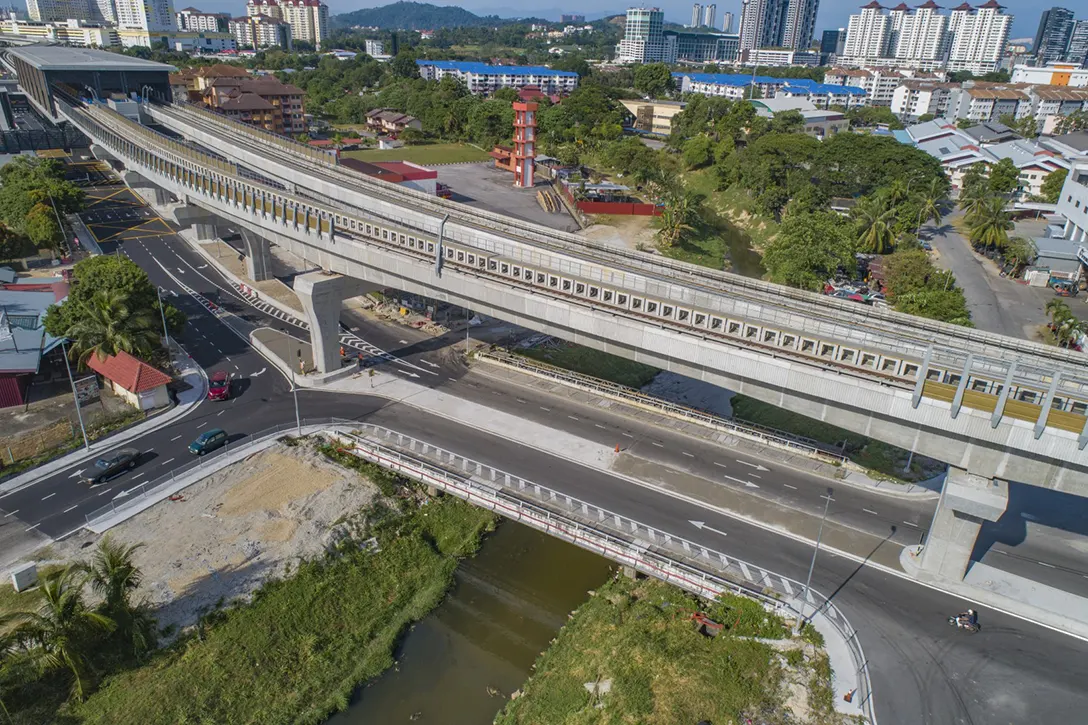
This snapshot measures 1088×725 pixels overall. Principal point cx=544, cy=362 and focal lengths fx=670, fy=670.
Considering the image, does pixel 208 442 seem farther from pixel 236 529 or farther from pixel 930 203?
pixel 930 203

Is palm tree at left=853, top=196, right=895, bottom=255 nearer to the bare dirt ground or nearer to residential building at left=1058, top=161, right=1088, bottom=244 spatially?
residential building at left=1058, top=161, right=1088, bottom=244

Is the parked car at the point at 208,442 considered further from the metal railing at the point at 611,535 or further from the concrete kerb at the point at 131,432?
the metal railing at the point at 611,535

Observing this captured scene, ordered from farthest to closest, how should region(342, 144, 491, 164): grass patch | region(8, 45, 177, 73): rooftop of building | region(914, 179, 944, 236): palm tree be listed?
1. region(342, 144, 491, 164): grass patch
2. region(8, 45, 177, 73): rooftop of building
3. region(914, 179, 944, 236): palm tree

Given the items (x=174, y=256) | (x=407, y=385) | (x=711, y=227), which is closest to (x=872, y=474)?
(x=407, y=385)

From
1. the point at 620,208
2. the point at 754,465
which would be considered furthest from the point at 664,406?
the point at 620,208

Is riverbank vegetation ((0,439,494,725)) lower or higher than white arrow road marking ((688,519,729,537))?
lower

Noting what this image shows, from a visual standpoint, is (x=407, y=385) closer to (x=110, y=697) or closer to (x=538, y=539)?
(x=538, y=539)

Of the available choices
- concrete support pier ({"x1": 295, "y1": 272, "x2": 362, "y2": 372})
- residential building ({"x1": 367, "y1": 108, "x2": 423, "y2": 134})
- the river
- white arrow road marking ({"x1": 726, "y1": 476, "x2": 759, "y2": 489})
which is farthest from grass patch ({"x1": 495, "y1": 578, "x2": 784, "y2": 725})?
residential building ({"x1": 367, "y1": 108, "x2": 423, "y2": 134})

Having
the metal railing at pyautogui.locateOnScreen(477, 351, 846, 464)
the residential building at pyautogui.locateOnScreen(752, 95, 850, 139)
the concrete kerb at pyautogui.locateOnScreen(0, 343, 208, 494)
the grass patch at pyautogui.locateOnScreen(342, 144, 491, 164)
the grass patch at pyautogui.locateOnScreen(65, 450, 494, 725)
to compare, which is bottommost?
the grass patch at pyautogui.locateOnScreen(65, 450, 494, 725)
